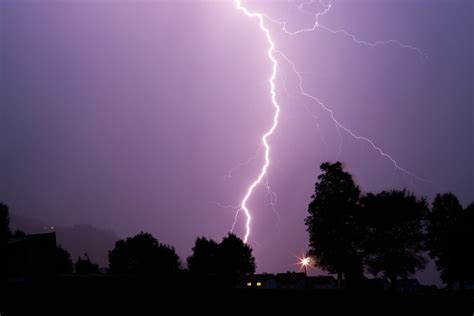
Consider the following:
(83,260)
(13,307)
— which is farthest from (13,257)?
(83,260)

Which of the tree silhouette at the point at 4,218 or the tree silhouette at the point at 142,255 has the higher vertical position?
the tree silhouette at the point at 4,218

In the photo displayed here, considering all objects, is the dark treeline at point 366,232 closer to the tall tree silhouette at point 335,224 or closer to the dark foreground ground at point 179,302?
the tall tree silhouette at point 335,224

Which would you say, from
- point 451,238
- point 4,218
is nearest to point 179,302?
point 451,238

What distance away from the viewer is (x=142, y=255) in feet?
217

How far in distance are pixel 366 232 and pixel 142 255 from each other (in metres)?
40.5

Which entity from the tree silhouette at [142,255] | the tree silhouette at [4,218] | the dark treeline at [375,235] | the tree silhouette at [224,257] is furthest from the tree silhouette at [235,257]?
the tree silhouette at [4,218]

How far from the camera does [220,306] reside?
1439 centimetres

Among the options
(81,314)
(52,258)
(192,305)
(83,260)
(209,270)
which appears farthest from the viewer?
(83,260)

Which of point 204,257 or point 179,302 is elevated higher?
point 204,257

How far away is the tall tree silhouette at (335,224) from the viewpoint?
34562mm

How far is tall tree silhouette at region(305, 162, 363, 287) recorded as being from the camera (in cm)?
3456

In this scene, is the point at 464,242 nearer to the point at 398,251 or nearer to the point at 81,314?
the point at 398,251

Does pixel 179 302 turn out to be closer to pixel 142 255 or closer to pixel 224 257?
pixel 224 257

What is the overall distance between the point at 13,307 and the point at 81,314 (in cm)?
213
